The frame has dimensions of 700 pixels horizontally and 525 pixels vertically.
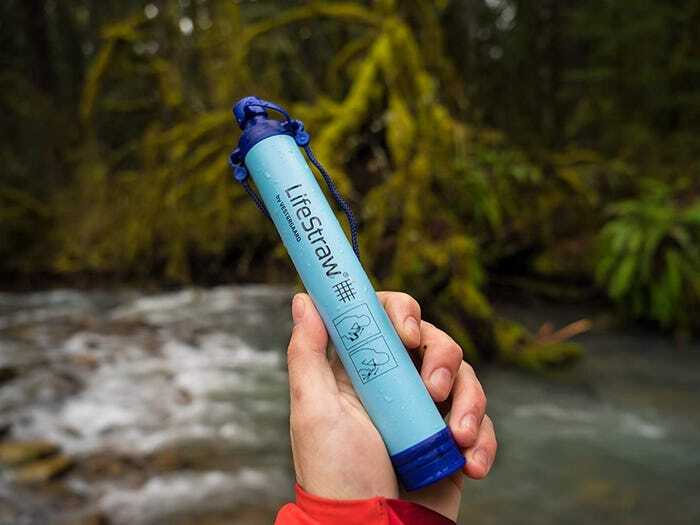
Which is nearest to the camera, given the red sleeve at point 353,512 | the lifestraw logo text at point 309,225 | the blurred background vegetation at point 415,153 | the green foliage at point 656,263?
the red sleeve at point 353,512

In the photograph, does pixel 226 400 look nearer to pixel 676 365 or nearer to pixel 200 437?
pixel 200 437

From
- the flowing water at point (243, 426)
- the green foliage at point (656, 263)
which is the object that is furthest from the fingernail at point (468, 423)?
the green foliage at point (656, 263)

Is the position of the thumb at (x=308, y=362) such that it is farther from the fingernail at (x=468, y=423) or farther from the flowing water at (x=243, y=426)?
the flowing water at (x=243, y=426)

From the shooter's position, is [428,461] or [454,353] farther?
[454,353]

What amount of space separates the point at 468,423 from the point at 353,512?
1.11ft

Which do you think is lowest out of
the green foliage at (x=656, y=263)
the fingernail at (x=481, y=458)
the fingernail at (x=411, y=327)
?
the green foliage at (x=656, y=263)

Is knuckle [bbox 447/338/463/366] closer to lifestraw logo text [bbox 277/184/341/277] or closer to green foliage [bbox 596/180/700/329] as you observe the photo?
lifestraw logo text [bbox 277/184/341/277]

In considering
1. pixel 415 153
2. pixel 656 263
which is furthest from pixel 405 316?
pixel 656 263

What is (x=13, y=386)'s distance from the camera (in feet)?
22.0

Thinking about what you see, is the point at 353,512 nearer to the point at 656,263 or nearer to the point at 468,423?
the point at 468,423

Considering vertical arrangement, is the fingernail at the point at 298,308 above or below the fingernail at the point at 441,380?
above

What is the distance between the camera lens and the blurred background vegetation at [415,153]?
655 centimetres

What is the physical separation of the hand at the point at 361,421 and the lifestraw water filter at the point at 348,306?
4cm

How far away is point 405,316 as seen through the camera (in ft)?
5.07
